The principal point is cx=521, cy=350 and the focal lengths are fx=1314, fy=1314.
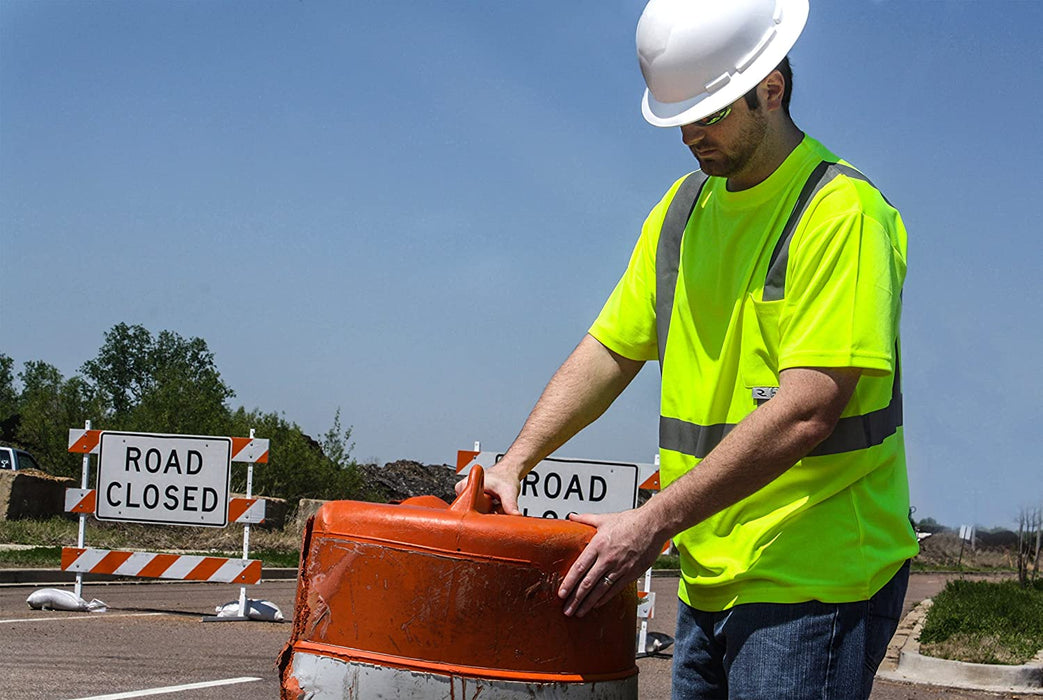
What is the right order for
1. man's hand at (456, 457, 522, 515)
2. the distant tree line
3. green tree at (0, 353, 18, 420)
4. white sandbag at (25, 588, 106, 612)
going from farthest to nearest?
green tree at (0, 353, 18, 420)
the distant tree line
white sandbag at (25, 588, 106, 612)
man's hand at (456, 457, 522, 515)

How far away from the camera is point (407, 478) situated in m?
34.3

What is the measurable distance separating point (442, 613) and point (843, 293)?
0.90m

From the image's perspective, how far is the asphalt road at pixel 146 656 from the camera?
7.18m

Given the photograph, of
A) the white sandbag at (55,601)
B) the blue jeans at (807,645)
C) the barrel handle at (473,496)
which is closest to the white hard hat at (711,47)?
the barrel handle at (473,496)

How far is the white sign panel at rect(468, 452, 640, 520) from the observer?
33.2 ft

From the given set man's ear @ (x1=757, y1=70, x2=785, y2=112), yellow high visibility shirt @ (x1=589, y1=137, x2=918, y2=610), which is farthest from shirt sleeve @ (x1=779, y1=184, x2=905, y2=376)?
man's ear @ (x1=757, y1=70, x2=785, y2=112)

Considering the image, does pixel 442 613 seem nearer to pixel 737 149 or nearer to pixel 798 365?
pixel 798 365

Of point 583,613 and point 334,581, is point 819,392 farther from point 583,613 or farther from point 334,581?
point 334,581

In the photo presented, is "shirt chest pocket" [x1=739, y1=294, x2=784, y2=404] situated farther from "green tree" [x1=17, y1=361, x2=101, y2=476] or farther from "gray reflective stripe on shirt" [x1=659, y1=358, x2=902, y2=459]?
"green tree" [x1=17, y1=361, x2=101, y2=476]

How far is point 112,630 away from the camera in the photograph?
1002cm

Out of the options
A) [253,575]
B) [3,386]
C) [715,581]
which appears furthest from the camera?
[3,386]

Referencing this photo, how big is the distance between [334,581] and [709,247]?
3.23 ft

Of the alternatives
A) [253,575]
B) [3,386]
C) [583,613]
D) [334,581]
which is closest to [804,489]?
[583,613]

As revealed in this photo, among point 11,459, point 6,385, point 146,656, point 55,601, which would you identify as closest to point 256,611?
point 55,601
